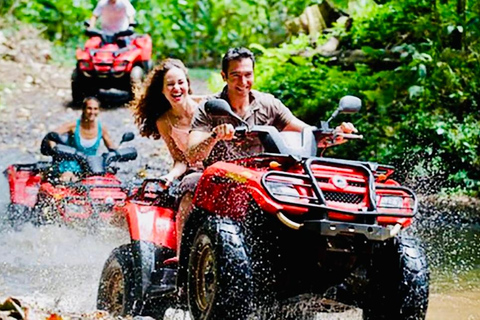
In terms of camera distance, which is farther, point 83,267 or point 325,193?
point 83,267

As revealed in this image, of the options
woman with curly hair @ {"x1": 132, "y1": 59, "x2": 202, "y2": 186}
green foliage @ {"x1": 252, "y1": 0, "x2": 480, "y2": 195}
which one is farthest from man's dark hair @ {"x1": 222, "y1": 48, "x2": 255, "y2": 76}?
green foliage @ {"x1": 252, "y1": 0, "x2": 480, "y2": 195}

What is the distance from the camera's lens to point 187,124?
5562 millimetres

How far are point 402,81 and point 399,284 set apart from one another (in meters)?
6.27

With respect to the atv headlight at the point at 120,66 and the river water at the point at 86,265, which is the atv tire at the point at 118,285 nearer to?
the river water at the point at 86,265

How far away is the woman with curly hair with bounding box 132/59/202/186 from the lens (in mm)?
5488

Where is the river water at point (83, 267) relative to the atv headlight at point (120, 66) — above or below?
below

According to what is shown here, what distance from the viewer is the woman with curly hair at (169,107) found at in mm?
5488

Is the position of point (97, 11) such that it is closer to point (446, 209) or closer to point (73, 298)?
point (446, 209)

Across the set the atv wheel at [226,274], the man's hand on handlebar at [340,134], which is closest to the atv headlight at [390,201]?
the man's hand on handlebar at [340,134]

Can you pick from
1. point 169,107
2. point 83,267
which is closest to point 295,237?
point 169,107

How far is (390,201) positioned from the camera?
150 inches

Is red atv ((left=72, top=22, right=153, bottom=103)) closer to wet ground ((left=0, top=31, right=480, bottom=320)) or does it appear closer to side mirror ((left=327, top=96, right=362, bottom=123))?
wet ground ((left=0, top=31, right=480, bottom=320))

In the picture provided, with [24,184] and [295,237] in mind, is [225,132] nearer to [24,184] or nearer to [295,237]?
[295,237]

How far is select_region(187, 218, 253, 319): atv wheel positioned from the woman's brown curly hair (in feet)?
6.31
